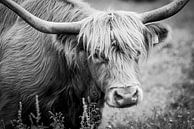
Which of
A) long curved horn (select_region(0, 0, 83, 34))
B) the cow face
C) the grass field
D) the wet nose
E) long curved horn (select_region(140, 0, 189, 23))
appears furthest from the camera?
the grass field

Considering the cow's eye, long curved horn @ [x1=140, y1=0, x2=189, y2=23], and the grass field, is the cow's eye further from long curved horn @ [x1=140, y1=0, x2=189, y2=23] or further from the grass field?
the grass field

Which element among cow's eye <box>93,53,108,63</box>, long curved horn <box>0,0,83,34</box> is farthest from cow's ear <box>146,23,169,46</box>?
long curved horn <box>0,0,83,34</box>

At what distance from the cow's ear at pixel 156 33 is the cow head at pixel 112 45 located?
6 cm

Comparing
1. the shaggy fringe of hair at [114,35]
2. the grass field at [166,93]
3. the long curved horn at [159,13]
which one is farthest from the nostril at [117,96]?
the grass field at [166,93]

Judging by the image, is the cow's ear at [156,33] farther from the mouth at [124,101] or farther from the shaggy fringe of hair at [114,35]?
the mouth at [124,101]

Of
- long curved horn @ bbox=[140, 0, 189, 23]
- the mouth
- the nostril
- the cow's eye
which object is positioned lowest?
the mouth

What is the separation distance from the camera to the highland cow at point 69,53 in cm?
457

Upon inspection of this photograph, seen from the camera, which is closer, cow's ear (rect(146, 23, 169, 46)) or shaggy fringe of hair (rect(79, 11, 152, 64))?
shaggy fringe of hair (rect(79, 11, 152, 64))

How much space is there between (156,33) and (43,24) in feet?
4.43

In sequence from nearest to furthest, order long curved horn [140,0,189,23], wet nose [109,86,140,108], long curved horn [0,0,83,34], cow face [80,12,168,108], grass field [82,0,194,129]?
wet nose [109,86,140,108] → cow face [80,12,168,108] → long curved horn [0,0,83,34] → long curved horn [140,0,189,23] → grass field [82,0,194,129]

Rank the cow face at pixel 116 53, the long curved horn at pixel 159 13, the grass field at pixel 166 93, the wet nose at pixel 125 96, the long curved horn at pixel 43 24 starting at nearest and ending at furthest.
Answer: the wet nose at pixel 125 96 → the cow face at pixel 116 53 → the long curved horn at pixel 43 24 → the long curved horn at pixel 159 13 → the grass field at pixel 166 93

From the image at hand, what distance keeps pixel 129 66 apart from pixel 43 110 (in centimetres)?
130

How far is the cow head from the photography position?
439cm

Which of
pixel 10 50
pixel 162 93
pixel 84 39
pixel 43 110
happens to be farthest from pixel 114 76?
pixel 162 93
